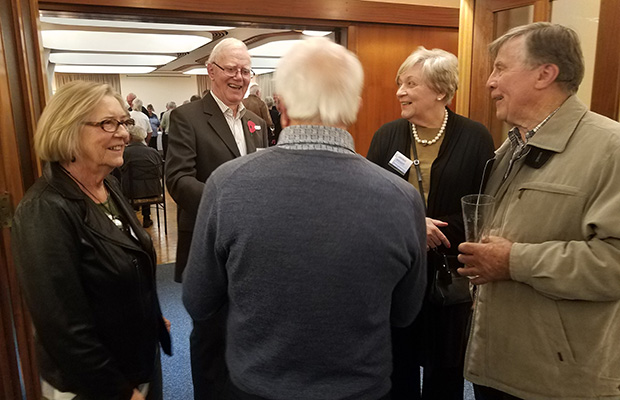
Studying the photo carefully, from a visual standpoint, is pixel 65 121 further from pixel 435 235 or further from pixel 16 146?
pixel 435 235

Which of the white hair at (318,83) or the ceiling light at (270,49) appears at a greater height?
the ceiling light at (270,49)

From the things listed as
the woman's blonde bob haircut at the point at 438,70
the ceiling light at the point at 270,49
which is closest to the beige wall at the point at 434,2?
the woman's blonde bob haircut at the point at 438,70

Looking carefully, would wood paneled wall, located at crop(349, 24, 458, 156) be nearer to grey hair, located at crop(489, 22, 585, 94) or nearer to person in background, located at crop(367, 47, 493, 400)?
person in background, located at crop(367, 47, 493, 400)

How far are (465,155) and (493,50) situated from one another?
0.46 metres

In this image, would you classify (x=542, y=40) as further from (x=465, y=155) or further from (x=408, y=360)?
(x=408, y=360)

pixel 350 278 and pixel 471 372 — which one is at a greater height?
pixel 350 278

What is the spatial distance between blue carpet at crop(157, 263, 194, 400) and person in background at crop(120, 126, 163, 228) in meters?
1.54

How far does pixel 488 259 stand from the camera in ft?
4.44

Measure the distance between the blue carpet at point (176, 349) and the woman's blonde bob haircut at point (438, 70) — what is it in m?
2.09

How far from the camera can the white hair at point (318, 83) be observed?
3.11 feet

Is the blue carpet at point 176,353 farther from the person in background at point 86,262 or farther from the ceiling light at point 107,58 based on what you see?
the ceiling light at point 107,58

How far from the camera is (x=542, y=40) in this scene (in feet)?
4.48

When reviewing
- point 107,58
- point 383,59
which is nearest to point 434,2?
point 383,59

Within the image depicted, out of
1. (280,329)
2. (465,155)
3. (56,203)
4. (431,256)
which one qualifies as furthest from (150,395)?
(465,155)
